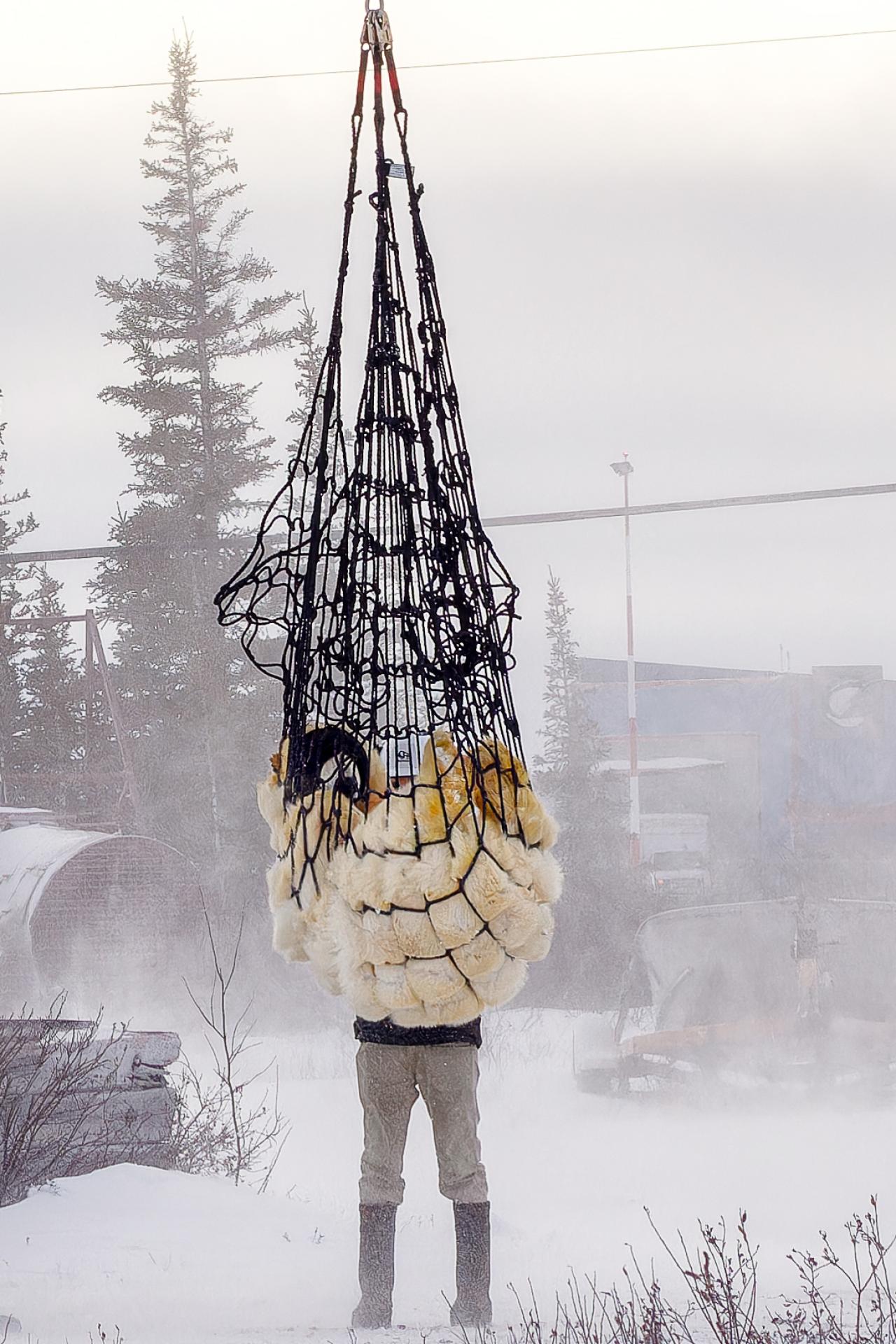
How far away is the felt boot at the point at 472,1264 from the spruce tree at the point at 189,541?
6.85 m

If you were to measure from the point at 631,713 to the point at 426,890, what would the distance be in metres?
7.36

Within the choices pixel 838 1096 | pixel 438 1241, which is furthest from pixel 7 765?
pixel 438 1241

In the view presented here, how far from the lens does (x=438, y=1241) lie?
3.19 meters

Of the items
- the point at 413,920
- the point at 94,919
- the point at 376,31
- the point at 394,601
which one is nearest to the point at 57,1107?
the point at 413,920

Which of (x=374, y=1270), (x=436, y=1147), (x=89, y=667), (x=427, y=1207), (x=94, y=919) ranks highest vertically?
(x=89, y=667)

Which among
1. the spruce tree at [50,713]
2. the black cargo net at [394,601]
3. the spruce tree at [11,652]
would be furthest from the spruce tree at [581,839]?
the black cargo net at [394,601]

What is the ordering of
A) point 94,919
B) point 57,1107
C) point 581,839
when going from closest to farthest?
point 57,1107, point 94,919, point 581,839

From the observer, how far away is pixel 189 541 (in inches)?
358

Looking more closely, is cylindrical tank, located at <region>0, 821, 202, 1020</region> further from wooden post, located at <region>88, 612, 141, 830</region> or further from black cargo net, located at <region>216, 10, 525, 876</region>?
black cargo net, located at <region>216, 10, 525, 876</region>

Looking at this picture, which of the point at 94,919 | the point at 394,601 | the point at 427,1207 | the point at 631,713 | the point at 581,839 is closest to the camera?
the point at 394,601

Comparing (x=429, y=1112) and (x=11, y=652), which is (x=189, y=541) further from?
(x=429, y=1112)

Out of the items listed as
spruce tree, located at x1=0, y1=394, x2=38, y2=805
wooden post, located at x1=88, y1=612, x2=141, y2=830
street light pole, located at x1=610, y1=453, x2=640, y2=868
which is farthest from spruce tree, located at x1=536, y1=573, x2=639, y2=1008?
spruce tree, located at x1=0, y1=394, x2=38, y2=805

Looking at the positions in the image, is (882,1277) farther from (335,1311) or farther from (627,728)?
(627,728)

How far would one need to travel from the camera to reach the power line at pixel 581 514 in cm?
714
